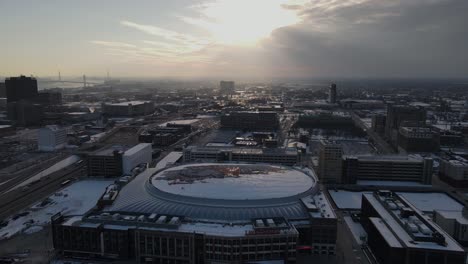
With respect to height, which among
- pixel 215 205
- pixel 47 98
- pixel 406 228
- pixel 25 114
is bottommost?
pixel 406 228

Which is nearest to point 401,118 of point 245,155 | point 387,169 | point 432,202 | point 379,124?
point 379,124

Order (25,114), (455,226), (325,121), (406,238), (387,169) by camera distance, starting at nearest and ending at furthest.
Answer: (406,238), (455,226), (387,169), (325,121), (25,114)

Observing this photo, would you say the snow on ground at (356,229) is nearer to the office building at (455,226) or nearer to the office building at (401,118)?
the office building at (455,226)

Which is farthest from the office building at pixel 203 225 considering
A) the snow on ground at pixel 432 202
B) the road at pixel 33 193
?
the snow on ground at pixel 432 202

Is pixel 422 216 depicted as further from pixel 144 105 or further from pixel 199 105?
pixel 199 105

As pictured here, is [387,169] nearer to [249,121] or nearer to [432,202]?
[432,202]

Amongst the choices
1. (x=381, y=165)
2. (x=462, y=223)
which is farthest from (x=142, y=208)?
(x=381, y=165)

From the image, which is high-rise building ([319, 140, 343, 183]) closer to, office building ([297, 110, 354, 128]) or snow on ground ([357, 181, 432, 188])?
snow on ground ([357, 181, 432, 188])

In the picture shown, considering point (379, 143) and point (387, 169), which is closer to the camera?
point (387, 169)
